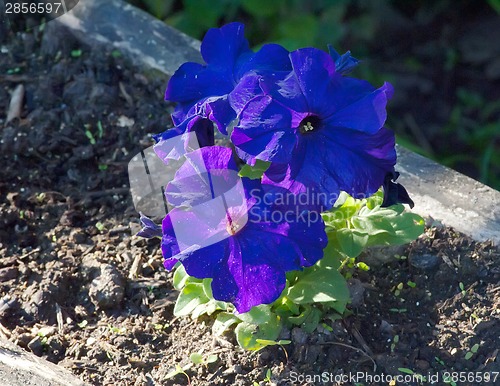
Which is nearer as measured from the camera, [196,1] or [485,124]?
[196,1]

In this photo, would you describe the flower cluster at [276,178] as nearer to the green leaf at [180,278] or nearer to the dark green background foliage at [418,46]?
the green leaf at [180,278]

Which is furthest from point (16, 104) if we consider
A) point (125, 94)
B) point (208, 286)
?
point (208, 286)

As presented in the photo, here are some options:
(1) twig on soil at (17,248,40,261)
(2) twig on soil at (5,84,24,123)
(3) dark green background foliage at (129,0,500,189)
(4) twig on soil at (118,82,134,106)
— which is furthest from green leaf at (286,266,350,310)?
(3) dark green background foliage at (129,0,500,189)

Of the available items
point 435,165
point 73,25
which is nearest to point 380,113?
point 435,165

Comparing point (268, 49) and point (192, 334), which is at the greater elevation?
point (268, 49)

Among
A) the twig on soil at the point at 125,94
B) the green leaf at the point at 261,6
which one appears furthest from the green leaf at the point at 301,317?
the green leaf at the point at 261,6

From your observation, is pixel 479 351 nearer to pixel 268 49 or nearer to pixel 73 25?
pixel 268 49
